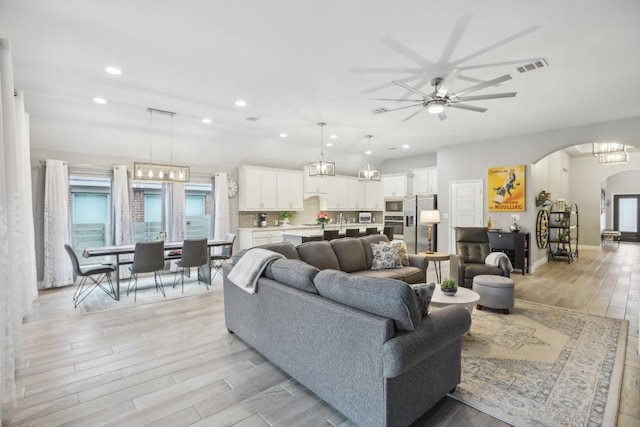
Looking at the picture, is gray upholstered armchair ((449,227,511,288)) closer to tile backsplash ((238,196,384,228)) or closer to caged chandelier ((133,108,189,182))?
tile backsplash ((238,196,384,228))

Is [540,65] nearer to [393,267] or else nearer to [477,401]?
[393,267]

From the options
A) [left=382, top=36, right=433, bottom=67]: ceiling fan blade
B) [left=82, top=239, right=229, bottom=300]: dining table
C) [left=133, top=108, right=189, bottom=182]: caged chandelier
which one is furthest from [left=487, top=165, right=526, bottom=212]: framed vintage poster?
[left=133, top=108, right=189, bottom=182]: caged chandelier

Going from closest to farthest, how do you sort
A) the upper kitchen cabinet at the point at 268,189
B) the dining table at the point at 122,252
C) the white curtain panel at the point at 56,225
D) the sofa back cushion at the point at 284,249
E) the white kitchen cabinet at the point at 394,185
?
the sofa back cushion at the point at 284,249 → the dining table at the point at 122,252 → the white curtain panel at the point at 56,225 → the upper kitchen cabinet at the point at 268,189 → the white kitchen cabinet at the point at 394,185

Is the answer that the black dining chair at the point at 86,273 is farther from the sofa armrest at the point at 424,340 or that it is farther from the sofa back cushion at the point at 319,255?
the sofa armrest at the point at 424,340

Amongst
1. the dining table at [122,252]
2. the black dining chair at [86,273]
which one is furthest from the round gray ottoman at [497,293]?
the black dining chair at [86,273]

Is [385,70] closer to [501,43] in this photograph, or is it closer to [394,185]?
[501,43]

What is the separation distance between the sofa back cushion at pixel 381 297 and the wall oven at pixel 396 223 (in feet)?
24.4

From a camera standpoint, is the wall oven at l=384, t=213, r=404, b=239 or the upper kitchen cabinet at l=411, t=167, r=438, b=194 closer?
the upper kitchen cabinet at l=411, t=167, r=438, b=194

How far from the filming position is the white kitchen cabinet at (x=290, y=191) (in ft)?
26.5

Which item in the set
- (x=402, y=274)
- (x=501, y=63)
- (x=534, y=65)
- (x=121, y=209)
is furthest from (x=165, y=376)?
(x=534, y=65)

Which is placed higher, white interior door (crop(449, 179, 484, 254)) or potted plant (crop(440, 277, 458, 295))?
white interior door (crop(449, 179, 484, 254))

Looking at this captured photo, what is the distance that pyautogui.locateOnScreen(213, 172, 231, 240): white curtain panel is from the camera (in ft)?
23.8

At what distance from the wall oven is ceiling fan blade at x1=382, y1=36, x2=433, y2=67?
20.6 ft

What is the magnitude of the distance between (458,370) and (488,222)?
18.2ft
